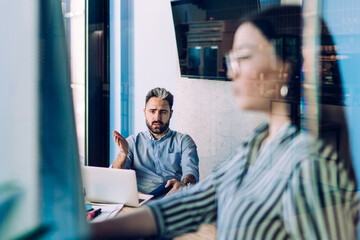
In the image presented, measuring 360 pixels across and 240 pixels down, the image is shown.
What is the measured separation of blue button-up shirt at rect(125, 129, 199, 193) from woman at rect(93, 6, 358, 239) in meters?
1.61

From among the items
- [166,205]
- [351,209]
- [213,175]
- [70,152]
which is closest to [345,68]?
[351,209]

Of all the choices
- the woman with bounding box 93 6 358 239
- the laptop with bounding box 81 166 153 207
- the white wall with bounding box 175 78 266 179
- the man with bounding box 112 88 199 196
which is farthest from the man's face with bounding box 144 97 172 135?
the woman with bounding box 93 6 358 239

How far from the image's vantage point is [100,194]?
5.76ft

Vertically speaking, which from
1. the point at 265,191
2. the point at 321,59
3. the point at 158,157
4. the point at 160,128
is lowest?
the point at 158,157

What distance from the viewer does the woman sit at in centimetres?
79

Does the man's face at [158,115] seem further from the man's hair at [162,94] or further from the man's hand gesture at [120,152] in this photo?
the man's hand gesture at [120,152]

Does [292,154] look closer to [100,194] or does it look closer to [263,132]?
[263,132]

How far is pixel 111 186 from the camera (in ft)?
5.72

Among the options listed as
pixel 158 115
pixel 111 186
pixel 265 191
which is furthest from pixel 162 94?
pixel 265 191

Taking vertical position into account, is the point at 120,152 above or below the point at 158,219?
below

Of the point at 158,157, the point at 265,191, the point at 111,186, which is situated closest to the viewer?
the point at 265,191

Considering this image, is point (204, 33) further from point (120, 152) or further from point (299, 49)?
point (299, 49)

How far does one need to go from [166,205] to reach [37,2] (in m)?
0.46

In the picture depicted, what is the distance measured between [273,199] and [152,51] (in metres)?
2.53
